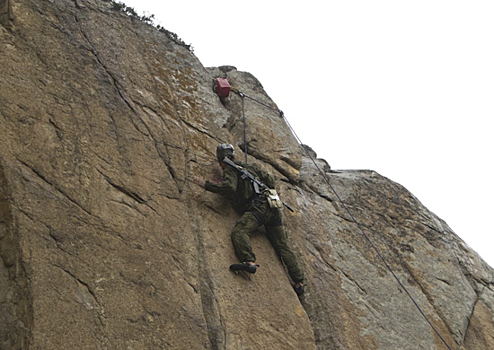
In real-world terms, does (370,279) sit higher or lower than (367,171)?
lower

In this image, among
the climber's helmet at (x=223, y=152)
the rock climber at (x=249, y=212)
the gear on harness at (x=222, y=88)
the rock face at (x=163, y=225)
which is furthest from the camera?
the gear on harness at (x=222, y=88)

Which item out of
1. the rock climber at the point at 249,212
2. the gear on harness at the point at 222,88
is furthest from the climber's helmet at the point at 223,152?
the gear on harness at the point at 222,88

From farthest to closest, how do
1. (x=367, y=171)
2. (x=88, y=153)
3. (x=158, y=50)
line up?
1. (x=367, y=171)
2. (x=158, y=50)
3. (x=88, y=153)

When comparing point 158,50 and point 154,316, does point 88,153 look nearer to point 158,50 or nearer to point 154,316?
point 154,316

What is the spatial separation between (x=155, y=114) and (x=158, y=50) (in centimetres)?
270

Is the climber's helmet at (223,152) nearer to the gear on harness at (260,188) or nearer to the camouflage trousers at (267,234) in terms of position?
the gear on harness at (260,188)

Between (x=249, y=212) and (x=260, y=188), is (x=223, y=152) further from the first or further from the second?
(x=249, y=212)

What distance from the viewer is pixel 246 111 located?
12227mm

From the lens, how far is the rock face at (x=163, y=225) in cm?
619

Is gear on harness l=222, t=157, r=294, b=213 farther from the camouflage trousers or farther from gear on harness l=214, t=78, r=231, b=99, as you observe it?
gear on harness l=214, t=78, r=231, b=99

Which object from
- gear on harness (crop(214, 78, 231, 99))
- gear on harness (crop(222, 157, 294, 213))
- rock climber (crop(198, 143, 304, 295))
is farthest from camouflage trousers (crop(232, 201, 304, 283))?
gear on harness (crop(214, 78, 231, 99))

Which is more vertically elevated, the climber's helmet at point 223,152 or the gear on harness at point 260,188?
the climber's helmet at point 223,152

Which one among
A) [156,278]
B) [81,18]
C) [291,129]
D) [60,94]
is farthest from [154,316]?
[291,129]

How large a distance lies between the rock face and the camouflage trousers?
0.18 metres
